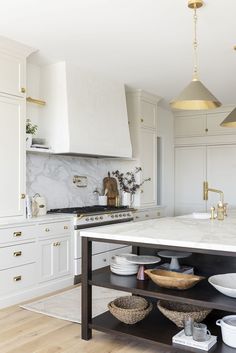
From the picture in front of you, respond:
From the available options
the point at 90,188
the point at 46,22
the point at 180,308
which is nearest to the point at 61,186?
the point at 90,188

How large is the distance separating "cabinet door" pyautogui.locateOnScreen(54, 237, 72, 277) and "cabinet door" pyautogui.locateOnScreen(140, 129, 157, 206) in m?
1.92

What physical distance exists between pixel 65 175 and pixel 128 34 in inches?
84.4

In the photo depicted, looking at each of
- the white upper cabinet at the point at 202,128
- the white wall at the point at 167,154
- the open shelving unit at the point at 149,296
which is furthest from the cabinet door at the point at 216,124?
the open shelving unit at the point at 149,296

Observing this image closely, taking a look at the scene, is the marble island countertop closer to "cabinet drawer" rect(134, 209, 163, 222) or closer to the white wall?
"cabinet drawer" rect(134, 209, 163, 222)

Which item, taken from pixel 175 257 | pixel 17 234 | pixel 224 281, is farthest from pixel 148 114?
pixel 224 281

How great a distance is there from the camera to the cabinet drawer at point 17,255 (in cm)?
364

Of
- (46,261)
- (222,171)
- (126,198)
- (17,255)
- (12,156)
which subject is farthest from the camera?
(222,171)

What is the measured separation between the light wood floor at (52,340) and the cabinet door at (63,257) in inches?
38.0

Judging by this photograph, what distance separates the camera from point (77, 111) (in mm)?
4668

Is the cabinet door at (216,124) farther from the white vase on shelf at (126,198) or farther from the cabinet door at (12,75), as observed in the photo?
the cabinet door at (12,75)

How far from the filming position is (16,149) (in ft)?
13.0

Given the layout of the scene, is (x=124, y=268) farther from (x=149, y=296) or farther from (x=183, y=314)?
(x=183, y=314)

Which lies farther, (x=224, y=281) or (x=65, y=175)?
(x=65, y=175)

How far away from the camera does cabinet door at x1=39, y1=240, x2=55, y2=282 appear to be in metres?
4.07
